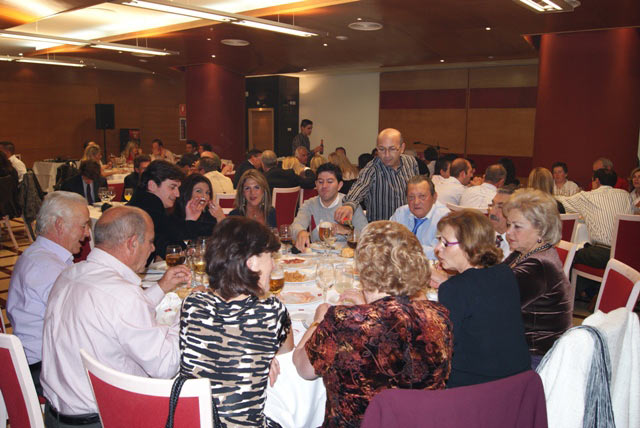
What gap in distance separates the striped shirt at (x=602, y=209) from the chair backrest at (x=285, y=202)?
3.14 metres

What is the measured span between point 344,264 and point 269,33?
6622 millimetres

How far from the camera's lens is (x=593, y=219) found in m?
5.21

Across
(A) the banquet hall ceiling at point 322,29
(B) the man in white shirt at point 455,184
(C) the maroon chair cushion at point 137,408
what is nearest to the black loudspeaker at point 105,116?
(A) the banquet hall ceiling at point 322,29

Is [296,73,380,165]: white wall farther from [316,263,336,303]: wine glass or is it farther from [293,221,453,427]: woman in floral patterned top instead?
[293,221,453,427]: woman in floral patterned top

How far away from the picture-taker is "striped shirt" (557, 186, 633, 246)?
5.12 metres

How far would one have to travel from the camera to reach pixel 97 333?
1.75 meters

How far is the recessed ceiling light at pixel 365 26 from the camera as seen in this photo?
7.71 metres

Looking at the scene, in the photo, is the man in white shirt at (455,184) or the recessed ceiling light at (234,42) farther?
the recessed ceiling light at (234,42)

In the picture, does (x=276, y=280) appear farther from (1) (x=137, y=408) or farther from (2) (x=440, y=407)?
(2) (x=440, y=407)

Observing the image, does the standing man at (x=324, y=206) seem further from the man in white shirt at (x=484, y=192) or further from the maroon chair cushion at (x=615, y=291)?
the man in white shirt at (x=484, y=192)

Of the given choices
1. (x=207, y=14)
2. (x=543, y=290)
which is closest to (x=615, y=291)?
(x=543, y=290)

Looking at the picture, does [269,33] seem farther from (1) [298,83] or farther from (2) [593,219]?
(1) [298,83]

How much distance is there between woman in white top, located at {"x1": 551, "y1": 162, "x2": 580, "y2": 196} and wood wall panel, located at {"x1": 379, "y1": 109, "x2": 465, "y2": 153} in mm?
7018

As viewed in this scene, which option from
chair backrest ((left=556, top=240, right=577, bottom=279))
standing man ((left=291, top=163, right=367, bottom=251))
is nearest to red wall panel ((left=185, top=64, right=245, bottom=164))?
standing man ((left=291, top=163, right=367, bottom=251))
